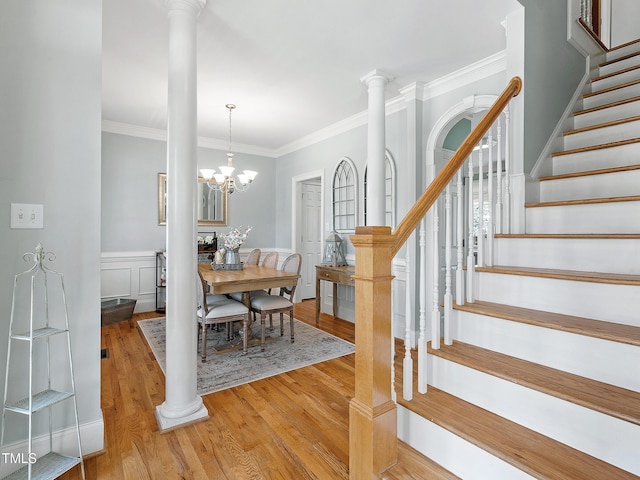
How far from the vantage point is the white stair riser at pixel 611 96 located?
2.56 meters

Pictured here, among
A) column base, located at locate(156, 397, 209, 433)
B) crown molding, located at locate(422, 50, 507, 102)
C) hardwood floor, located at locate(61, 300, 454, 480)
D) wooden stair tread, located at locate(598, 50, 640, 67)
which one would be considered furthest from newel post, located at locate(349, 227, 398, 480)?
wooden stair tread, located at locate(598, 50, 640, 67)

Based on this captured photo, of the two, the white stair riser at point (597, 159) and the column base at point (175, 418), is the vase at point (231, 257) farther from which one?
the white stair riser at point (597, 159)

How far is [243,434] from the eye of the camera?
6.52ft

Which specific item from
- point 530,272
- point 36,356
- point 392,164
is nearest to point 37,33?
point 36,356

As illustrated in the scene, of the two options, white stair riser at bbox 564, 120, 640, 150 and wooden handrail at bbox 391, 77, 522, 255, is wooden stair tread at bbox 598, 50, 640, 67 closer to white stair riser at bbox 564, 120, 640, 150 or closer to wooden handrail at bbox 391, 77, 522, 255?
white stair riser at bbox 564, 120, 640, 150

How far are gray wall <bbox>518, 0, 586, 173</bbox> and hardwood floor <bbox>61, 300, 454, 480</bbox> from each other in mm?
2125

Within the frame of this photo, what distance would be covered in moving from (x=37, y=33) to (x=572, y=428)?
2896 mm

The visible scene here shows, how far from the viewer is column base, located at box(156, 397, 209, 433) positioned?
79.7 inches

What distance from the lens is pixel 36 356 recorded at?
1634 mm

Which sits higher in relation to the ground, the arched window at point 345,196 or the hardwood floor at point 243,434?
the arched window at point 345,196

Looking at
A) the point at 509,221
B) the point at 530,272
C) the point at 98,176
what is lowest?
the point at 530,272

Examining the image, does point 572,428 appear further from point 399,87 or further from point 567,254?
point 399,87

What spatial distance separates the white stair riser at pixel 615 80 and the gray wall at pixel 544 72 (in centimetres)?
32

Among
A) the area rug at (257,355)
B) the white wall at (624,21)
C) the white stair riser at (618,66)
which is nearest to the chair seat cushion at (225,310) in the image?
the area rug at (257,355)
